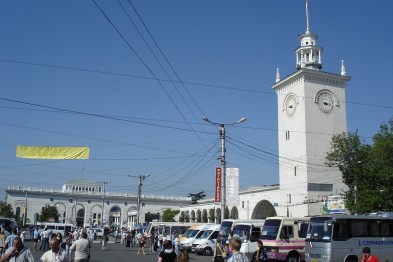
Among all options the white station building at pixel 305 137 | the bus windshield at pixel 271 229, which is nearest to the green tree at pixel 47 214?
the white station building at pixel 305 137

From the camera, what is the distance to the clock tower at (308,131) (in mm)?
56344

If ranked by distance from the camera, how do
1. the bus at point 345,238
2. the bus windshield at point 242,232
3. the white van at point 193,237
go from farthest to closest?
the white van at point 193,237, the bus windshield at point 242,232, the bus at point 345,238

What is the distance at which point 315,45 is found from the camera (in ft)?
211

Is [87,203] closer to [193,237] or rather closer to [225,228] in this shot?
[193,237]

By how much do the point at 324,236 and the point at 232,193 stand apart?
961 cm

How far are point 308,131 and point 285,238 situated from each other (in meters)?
36.1

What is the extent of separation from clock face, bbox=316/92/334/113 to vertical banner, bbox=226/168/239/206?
112ft

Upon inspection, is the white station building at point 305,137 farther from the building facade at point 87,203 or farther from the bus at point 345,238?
the building facade at point 87,203

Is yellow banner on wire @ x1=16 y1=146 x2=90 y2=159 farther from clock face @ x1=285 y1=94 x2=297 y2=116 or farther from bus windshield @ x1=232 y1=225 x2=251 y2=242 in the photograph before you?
clock face @ x1=285 y1=94 x2=297 y2=116

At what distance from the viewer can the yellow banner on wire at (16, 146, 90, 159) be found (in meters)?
21.2

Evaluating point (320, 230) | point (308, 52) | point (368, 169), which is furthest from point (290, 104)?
point (320, 230)

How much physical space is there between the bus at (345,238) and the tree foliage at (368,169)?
11.1 meters

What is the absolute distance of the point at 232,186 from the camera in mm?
28641

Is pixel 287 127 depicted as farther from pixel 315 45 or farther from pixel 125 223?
pixel 125 223
